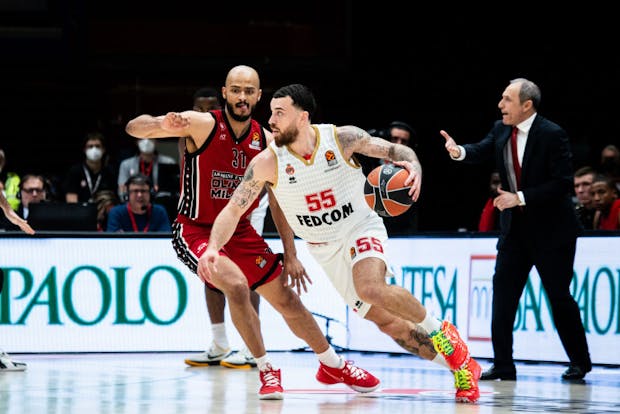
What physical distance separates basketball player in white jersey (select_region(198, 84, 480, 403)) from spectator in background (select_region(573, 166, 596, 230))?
4.50m

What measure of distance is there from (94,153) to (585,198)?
585 centimetres

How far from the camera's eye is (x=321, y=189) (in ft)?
21.3

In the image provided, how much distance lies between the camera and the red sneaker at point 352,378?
6.92 m

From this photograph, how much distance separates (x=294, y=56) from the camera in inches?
679

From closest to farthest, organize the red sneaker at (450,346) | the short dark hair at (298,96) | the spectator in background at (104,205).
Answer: the red sneaker at (450,346)
the short dark hair at (298,96)
the spectator in background at (104,205)

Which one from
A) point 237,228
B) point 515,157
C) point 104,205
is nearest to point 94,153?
point 104,205

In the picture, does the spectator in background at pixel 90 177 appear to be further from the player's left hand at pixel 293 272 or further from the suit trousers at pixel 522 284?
the player's left hand at pixel 293 272

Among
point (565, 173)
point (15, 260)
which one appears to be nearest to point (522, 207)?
point (565, 173)

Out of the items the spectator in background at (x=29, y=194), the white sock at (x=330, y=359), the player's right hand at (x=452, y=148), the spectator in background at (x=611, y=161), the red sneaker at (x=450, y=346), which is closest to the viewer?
the red sneaker at (x=450, y=346)

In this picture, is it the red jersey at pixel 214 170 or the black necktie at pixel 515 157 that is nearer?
the red jersey at pixel 214 170

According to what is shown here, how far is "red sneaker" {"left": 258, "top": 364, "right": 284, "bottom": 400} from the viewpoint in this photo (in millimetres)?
6484

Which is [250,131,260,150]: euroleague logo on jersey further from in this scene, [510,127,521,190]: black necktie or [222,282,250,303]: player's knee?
[510,127,521,190]: black necktie

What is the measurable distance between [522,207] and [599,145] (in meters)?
8.72

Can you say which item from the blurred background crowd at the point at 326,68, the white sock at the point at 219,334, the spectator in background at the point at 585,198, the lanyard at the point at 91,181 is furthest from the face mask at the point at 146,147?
the spectator in background at the point at 585,198
